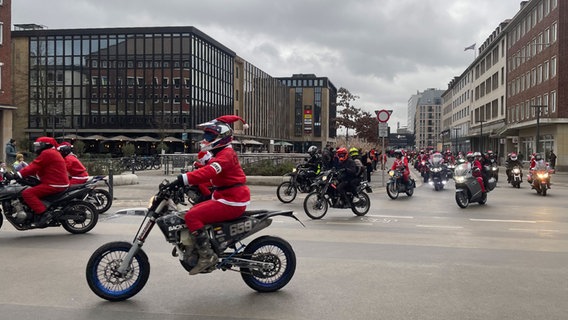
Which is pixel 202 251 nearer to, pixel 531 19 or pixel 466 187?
pixel 466 187

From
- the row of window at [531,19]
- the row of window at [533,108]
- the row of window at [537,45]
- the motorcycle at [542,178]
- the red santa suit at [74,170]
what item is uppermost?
the row of window at [531,19]

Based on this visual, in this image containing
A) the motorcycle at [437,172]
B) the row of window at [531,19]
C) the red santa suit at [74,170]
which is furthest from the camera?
the row of window at [531,19]

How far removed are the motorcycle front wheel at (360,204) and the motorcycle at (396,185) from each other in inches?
186

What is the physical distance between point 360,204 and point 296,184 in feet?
12.4

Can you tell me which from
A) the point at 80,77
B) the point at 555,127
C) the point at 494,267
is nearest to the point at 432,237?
the point at 494,267

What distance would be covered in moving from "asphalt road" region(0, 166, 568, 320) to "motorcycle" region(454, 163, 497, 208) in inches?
133

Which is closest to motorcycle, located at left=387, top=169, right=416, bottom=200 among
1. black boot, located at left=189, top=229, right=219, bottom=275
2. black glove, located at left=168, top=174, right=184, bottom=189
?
black boot, located at left=189, top=229, right=219, bottom=275

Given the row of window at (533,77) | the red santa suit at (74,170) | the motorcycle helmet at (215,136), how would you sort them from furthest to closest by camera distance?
1. the row of window at (533,77)
2. the red santa suit at (74,170)
3. the motorcycle helmet at (215,136)

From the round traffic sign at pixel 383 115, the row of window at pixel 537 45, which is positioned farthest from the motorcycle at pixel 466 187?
the row of window at pixel 537 45

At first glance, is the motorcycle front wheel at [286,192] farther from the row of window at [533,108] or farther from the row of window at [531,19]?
the row of window at [531,19]

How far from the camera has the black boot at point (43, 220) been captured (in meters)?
8.95

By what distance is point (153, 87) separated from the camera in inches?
2549

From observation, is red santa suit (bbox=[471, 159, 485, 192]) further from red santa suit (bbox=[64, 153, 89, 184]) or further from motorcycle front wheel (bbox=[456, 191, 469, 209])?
red santa suit (bbox=[64, 153, 89, 184])

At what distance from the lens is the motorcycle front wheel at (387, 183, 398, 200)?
17.3 metres
